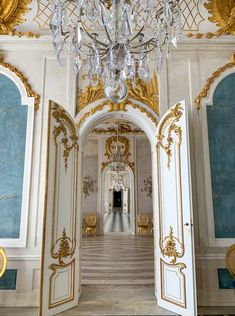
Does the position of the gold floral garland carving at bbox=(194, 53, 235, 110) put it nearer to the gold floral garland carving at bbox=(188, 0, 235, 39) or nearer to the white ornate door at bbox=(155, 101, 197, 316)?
the gold floral garland carving at bbox=(188, 0, 235, 39)

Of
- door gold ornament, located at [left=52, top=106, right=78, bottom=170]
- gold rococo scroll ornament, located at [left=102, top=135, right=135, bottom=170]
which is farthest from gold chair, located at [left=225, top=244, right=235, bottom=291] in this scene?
gold rococo scroll ornament, located at [left=102, top=135, right=135, bottom=170]

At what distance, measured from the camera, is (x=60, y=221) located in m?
3.61

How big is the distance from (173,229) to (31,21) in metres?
4.08

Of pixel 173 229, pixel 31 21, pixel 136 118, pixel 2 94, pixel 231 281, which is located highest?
pixel 31 21

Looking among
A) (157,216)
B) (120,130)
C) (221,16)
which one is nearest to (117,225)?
(120,130)

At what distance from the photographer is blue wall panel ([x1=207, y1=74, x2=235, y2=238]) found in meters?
3.97

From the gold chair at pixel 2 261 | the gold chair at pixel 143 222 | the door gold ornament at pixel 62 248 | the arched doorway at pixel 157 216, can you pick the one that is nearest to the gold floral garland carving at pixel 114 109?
the arched doorway at pixel 157 216

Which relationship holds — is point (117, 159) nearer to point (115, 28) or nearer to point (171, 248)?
point (171, 248)

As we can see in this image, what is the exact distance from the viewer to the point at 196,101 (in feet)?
13.9

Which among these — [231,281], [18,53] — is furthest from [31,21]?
[231,281]

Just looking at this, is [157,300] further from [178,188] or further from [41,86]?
[41,86]

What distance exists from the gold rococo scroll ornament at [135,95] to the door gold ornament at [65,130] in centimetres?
50

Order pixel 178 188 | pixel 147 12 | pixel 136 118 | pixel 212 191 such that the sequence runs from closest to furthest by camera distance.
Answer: pixel 147 12
pixel 178 188
pixel 212 191
pixel 136 118

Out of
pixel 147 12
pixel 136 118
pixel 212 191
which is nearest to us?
pixel 147 12
